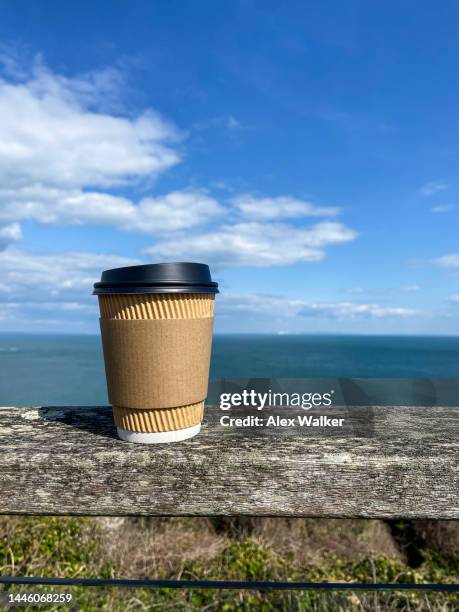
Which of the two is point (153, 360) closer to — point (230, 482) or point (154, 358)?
point (154, 358)

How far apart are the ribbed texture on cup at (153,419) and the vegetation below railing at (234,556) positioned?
18.0 inches

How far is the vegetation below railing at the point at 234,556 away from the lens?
4.27 ft

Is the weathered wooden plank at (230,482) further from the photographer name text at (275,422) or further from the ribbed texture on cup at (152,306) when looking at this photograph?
the ribbed texture on cup at (152,306)

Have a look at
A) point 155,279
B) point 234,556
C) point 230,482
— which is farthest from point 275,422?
point 234,556

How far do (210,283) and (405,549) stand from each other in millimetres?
3557

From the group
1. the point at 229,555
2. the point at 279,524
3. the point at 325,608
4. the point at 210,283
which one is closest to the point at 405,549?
the point at 279,524

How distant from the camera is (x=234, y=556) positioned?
2832 mm

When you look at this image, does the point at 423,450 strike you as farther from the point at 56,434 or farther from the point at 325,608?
the point at 56,434

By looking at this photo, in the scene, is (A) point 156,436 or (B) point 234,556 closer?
(A) point 156,436

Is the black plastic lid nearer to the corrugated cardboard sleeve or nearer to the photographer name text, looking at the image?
the corrugated cardboard sleeve

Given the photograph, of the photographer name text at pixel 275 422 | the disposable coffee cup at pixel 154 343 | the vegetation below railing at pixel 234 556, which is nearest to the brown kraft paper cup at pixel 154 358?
the disposable coffee cup at pixel 154 343

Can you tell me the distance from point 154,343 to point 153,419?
0.24 m

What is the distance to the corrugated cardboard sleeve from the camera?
1.25 meters

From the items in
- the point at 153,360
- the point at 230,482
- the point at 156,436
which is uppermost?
the point at 153,360
